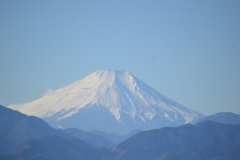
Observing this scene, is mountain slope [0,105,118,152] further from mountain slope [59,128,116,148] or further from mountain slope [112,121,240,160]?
mountain slope [112,121,240,160]

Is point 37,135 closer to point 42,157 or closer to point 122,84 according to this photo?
point 42,157

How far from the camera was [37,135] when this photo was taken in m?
122

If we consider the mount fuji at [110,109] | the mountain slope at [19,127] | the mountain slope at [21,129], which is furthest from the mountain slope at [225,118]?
the mountain slope at [19,127]

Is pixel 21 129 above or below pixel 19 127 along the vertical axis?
below

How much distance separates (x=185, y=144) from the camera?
111562mm

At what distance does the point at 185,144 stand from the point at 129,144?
13619 millimetres

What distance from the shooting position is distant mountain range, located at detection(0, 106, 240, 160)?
97000mm

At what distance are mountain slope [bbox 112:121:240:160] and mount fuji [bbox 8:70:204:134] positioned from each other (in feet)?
193

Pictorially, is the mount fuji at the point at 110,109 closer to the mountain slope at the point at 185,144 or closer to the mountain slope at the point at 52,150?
the mountain slope at the point at 185,144

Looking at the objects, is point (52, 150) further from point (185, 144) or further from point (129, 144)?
point (185, 144)

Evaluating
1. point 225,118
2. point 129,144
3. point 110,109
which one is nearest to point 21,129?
point 129,144

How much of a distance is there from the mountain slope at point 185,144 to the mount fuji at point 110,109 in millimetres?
58805

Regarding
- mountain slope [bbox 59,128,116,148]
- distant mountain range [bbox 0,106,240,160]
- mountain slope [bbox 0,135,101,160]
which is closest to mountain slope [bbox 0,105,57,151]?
distant mountain range [bbox 0,106,240,160]

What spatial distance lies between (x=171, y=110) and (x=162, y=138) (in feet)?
258
